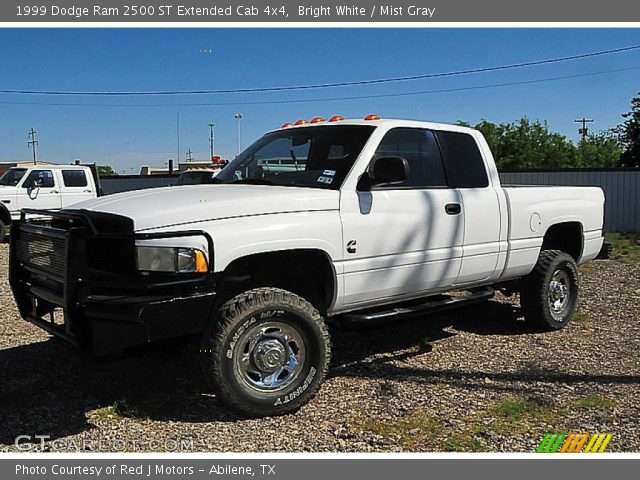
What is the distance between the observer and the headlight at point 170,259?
3.91 m

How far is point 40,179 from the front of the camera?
15.9 metres

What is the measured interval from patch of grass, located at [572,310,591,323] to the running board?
1.73m

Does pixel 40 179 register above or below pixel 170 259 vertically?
above

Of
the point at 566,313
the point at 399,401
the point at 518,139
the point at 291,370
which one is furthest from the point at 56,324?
the point at 518,139

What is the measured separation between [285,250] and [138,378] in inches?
70.0

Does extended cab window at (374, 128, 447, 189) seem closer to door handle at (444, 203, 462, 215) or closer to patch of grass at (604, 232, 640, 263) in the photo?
door handle at (444, 203, 462, 215)

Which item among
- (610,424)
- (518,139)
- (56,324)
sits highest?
(518,139)

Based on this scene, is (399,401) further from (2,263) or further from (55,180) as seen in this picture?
(55,180)

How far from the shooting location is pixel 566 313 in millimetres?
6887

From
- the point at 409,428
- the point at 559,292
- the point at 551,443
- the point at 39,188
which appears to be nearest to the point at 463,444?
the point at 409,428

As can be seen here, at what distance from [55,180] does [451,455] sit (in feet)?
47.1

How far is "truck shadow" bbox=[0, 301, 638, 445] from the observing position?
4406mm

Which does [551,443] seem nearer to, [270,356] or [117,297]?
[270,356]

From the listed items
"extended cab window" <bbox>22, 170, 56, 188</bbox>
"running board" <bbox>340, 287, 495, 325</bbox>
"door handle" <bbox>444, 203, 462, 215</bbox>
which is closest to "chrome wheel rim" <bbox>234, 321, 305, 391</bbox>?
"running board" <bbox>340, 287, 495, 325</bbox>
